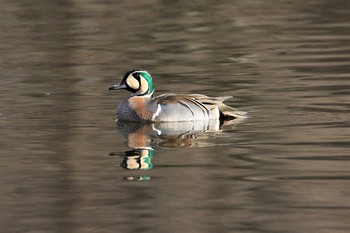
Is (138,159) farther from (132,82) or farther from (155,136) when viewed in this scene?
(132,82)

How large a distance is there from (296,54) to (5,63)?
4.23m

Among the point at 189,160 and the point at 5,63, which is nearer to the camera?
the point at 189,160

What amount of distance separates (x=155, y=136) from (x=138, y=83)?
1.55 m

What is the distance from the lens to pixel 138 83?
14461mm

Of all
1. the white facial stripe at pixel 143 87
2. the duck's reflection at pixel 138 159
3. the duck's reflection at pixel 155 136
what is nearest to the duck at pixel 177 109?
the duck's reflection at pixel 155 136

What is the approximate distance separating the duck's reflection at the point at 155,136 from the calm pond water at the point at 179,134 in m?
0.02

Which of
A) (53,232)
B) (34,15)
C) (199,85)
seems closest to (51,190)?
(53,232)

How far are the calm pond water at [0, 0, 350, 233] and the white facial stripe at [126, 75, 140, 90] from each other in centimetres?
43

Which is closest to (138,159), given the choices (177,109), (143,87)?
(177,109)

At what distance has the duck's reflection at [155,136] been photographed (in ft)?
37.7

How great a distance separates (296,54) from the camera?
1928cm

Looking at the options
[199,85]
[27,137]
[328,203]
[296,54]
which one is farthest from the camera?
[296,54]

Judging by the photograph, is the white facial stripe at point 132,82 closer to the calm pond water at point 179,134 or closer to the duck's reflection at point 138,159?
the calm pond water at point 179,134

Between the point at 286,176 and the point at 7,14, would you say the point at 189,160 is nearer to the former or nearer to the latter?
the point at 286,176
